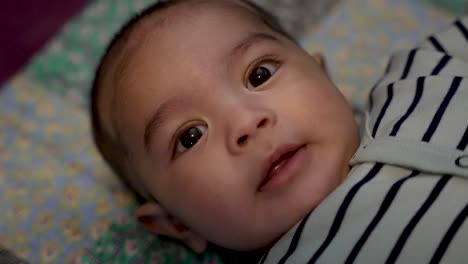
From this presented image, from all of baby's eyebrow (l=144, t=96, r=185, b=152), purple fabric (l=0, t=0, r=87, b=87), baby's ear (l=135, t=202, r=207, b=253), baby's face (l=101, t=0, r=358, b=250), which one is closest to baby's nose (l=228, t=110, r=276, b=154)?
baby's face (l=101, t=0, r=358, b=250)

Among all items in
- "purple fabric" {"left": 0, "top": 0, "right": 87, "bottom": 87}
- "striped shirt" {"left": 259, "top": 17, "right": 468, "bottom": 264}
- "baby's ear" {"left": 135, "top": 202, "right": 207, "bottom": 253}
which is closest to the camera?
"striped shirt" {"left": 259, "top": 17, "right": 468, "bottom": 264}

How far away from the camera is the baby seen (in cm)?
79

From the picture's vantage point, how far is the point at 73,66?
1.42 meters

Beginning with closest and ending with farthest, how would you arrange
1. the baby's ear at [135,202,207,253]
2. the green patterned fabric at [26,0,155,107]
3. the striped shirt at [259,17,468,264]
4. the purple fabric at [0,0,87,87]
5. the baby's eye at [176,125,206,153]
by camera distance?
1. the striped shirt at [259,17,468,264]
2. the baby's eye at [176,125,206,153]
3. the baby's ear at [135,202,207,253]
4. the green patterned fabric at [26,0,155,107]
5. the purple fabric at [0,0,87,87]

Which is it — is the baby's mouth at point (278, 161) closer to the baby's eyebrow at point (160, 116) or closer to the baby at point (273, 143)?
the baby at point (273, 143)

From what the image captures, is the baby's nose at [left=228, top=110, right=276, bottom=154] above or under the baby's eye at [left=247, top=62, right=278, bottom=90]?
under

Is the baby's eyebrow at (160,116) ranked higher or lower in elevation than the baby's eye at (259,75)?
lower

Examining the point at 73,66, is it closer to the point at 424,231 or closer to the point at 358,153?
the point at 358,153

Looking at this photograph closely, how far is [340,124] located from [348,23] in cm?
59

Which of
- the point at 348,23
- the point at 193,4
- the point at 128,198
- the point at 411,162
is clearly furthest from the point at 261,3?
the point at 411,162

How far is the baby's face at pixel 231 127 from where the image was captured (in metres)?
0.82

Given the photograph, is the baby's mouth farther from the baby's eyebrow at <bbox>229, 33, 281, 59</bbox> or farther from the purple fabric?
the purple fabric

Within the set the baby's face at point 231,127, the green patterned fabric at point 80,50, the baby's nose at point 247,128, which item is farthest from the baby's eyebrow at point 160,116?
the green patterned fabric at point 80,50

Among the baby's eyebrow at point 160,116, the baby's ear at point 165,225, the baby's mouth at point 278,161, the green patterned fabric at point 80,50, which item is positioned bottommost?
the baby's ear at point 165,225
